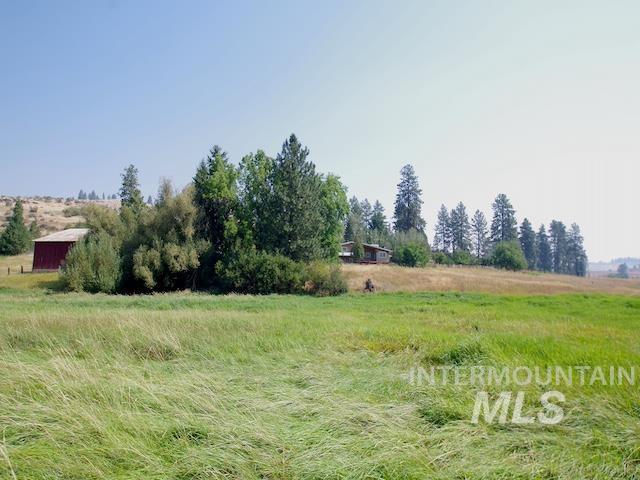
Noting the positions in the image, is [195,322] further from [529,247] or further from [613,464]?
[529,247]

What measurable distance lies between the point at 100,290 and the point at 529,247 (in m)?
95.4

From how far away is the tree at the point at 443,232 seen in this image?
312 feet

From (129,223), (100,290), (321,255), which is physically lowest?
(100,290)

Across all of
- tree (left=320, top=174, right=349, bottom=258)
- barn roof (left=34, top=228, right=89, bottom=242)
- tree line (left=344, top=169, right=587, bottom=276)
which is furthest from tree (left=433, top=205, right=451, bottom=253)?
barn roof (left=34, top=228, right=89, bottom=242)

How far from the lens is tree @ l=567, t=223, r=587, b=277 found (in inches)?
3905

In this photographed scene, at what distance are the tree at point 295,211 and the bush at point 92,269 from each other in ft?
45.0

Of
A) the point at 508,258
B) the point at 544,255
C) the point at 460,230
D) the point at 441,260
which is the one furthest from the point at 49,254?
the point at 544,255

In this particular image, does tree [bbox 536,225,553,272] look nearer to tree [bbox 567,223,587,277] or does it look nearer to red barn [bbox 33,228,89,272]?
tree [bbox 567,223,587,277]

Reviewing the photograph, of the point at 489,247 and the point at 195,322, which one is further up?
the point at 489,247

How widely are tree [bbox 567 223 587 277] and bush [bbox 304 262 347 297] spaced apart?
98575 millimetres

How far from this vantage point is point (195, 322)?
9.20 m

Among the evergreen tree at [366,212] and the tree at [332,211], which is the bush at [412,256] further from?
the evergreen tree at [366,212]

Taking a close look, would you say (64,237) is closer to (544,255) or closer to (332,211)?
(332,211)

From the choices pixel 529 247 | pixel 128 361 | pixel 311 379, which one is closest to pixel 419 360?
pixel 311 379
